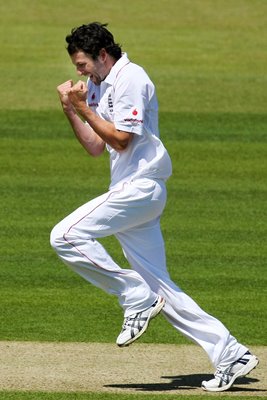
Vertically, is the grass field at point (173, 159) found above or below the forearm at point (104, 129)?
below

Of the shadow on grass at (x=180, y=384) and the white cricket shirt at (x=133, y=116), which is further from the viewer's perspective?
the shadow on grass at (x=180, y=384)

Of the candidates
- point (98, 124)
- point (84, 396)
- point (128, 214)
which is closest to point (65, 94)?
point (98, 124)

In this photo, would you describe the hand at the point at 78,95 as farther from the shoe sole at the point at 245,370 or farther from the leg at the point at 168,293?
the shoe sole at the point at 245,370

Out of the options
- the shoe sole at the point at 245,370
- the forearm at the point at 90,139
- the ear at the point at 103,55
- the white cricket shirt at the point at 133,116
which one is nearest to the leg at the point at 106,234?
the white cricket shirt at the point at 133,116

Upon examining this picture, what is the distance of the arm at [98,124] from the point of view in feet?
26.8

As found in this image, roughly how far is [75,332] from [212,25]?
68.2ft

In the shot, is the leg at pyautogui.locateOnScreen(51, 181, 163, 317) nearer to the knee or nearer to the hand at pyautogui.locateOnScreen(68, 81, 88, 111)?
the knee

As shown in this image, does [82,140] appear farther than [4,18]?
No

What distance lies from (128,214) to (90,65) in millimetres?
979

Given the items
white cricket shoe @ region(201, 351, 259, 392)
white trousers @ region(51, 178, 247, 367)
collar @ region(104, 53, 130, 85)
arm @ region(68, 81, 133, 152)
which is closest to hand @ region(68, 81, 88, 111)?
arm @ region(68, 81, 133, 152)

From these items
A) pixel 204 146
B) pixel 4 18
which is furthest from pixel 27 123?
pixel 4 18

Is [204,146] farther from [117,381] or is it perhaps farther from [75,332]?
[117,381]

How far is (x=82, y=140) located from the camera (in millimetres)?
8672

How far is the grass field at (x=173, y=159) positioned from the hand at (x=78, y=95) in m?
1.78
